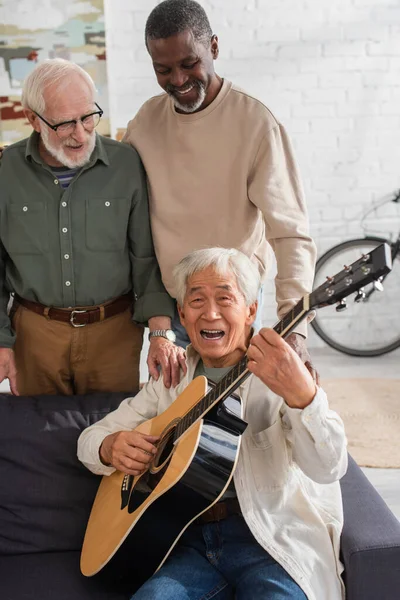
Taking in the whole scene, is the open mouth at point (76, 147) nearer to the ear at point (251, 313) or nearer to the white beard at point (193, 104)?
the white beard at point (193, 104)

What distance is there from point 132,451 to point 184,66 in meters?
1.07

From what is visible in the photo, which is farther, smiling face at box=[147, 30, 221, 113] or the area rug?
the area rug

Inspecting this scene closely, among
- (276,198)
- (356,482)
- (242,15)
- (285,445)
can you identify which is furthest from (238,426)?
(242,15)

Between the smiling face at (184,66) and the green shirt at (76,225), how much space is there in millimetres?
299

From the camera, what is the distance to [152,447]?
6.45 feet

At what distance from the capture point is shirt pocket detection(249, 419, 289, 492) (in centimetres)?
189

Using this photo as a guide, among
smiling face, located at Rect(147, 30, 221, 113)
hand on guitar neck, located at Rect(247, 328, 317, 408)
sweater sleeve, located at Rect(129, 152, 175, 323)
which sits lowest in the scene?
sweater sleeve, located at Rect(129, 152, 175, 323)

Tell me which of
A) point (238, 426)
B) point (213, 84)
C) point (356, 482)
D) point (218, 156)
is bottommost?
Result: point (356, 482)

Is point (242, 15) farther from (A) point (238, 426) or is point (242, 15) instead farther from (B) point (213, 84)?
(A) point (238, 426)

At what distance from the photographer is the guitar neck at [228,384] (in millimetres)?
1606

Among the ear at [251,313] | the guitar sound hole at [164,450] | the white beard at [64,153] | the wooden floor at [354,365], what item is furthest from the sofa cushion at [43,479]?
the wooden floor at [354,365]

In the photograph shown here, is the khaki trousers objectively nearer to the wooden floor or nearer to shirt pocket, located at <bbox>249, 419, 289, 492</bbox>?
shirt pocket, located at <bbox>249, 419, 289, 492</bbox>

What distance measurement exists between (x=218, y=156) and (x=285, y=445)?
0.94 meters

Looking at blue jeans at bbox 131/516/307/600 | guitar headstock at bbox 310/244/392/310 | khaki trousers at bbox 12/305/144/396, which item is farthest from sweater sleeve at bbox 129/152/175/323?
guitar headstock at bbox 310/244/392/310
